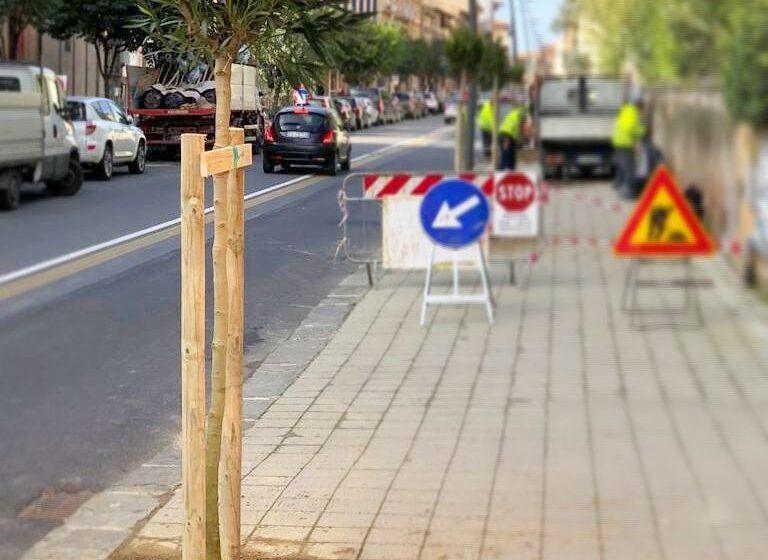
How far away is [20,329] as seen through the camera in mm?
3346

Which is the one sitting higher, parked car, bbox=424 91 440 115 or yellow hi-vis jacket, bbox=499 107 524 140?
parked car, bbox=424 91 440 115

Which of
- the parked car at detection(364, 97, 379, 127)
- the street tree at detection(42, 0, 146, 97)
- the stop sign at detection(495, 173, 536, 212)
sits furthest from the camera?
the parked car at detection(364, 97, 379, 127)

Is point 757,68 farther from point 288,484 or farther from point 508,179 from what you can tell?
point 508,179

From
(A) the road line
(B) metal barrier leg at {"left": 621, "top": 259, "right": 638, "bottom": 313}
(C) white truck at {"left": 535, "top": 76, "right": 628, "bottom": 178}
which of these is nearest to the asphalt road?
(A) the road line

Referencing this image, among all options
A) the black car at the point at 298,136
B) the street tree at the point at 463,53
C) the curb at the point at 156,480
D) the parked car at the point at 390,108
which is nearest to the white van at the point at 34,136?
the black car at the point at 298,136

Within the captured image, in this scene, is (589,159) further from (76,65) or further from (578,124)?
(76,65)

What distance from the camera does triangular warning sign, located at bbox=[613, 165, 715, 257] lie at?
8.92 ft

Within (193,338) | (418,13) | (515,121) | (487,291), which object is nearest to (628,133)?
(515,121)

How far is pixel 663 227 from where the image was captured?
302 centimetres

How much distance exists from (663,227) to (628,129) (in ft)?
1.33

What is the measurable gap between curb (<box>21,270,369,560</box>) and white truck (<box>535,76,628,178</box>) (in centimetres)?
218

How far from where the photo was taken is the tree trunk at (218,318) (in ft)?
11.5

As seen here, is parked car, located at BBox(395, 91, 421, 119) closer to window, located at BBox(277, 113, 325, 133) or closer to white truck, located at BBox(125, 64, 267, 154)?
window, located at BBox(277, 113, 325, 133)

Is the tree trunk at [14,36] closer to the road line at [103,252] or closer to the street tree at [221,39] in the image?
the road line at [103,252]
